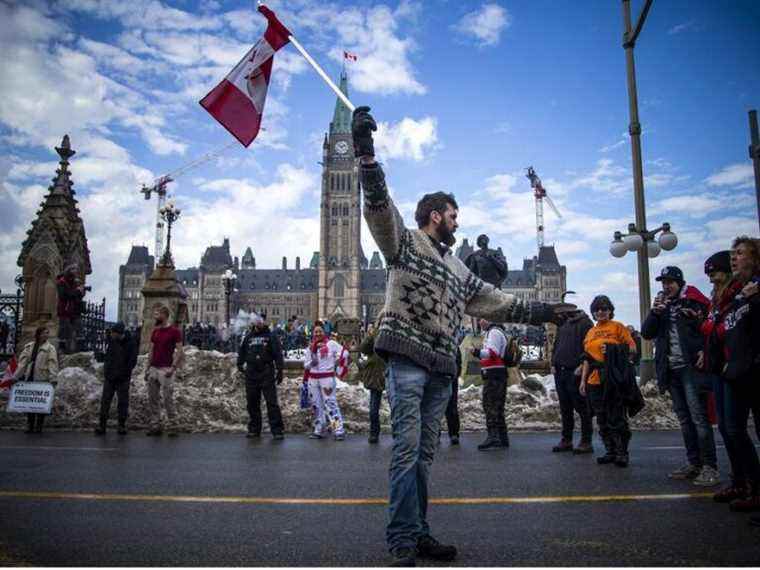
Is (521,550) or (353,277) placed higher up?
(353,277)

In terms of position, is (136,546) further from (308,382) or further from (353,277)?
(353,277)

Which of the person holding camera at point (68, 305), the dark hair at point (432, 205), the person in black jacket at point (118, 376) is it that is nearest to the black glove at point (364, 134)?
the dark hair at point (432, 205)

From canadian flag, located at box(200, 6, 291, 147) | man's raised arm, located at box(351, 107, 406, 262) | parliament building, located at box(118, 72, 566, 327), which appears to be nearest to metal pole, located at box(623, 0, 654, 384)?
canadian flag, located at box(200, 6, 291, 147)

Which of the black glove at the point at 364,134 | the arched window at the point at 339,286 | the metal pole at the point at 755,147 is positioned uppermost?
the arched window at the point at 339,286

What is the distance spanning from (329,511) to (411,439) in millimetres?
1395

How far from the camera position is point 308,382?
1077cm

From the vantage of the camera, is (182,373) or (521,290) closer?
(182,373)

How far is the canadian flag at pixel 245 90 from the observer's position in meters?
6.67

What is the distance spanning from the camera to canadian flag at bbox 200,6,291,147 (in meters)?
6.67

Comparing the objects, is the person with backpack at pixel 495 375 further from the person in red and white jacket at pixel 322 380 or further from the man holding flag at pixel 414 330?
the man holding flag at pixel 414 330

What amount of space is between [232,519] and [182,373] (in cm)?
911

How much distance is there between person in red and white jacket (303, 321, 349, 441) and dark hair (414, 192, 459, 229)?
22.2 ft

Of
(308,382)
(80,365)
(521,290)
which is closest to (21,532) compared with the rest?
(308,382)

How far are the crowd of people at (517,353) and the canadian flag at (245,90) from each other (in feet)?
9.93
